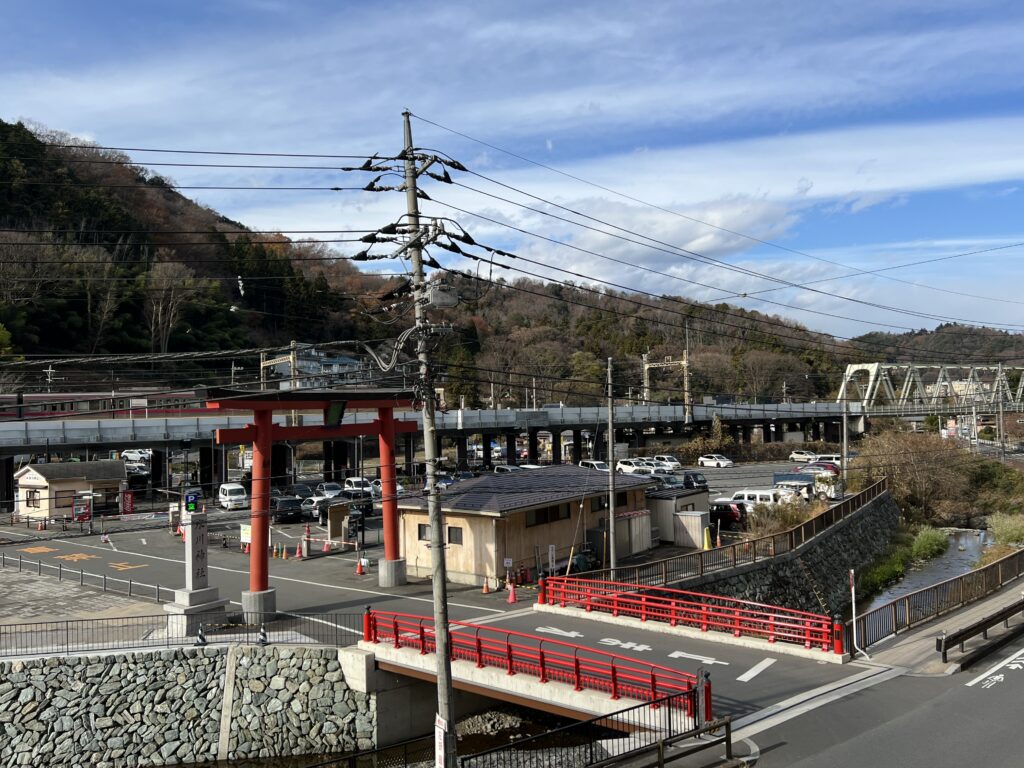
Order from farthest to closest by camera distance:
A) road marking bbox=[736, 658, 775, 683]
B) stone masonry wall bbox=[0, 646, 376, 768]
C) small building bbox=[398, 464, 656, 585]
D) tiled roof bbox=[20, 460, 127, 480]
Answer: tiled roof bbox=[20, 460, 127, 480]
small building bbox=[398, 464, 656, 585]
stone masonry wall bbox=[0, 646, 376, 768]
road marking bbox=[736, 658, 775, 683]

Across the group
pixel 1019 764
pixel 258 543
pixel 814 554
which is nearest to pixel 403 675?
pixel 258 543

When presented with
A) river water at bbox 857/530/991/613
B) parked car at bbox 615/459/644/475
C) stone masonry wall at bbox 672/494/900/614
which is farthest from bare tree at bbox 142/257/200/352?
river water at bbox 857/530/991/613

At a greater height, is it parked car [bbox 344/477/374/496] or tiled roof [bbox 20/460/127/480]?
tiled roof [bbox 20/460/127/480]

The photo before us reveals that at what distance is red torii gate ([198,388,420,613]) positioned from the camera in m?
20.2

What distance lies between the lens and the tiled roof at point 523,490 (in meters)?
24.5

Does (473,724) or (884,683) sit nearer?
(884,683)

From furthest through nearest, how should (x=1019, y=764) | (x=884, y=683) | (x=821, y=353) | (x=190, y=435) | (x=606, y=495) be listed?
(x=821, y=353) < (x=190, y=435) < (x=606, y=495) < (x=884, y=683) < (x=1019, y=764)

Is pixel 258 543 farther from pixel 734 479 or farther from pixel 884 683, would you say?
Answer: pixel 734 479

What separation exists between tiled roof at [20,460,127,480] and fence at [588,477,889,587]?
30.0 m

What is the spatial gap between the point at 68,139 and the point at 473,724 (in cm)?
10572

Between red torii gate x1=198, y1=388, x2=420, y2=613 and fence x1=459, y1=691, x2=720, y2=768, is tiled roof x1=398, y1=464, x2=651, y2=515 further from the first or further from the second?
fence x1=459, y1=691, x2=720, y2=768

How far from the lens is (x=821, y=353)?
4788 inches

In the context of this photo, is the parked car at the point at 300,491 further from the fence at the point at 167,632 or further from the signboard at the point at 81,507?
the fence at the point at 167,632

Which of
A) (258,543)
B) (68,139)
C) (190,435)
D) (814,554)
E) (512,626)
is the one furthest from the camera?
(68,139)
